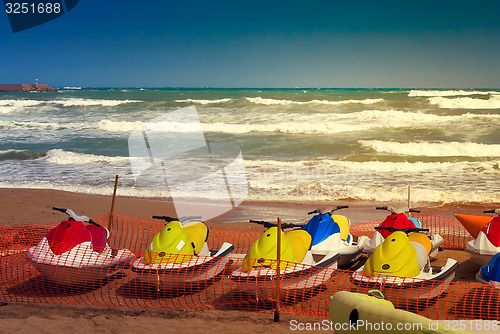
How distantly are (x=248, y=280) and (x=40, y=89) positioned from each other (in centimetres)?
11232

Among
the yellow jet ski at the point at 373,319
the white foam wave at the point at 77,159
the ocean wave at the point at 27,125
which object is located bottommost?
the white foam wave at the point at 77,159

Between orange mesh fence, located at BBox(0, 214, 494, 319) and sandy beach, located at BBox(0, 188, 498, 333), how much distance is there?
12.6 inches

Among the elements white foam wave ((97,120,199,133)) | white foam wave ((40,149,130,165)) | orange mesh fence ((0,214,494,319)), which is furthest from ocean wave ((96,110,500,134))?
orange mesh fence ((0,214,494,319))

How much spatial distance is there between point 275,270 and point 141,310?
1.67m

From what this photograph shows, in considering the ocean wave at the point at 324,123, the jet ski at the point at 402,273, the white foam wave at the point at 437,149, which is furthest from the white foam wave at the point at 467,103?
the jet ski at the point at 402,273

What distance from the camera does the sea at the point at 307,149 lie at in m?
14.9

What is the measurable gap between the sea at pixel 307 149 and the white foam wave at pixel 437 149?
5cm

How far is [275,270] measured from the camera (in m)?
6.13

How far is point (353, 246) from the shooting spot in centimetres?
775

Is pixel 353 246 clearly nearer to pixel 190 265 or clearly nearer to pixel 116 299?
pixel 190 265

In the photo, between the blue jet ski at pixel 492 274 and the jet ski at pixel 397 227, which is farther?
the jet ski at pixel 397 227

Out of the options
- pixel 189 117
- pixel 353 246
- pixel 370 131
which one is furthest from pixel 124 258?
pixel 189 117

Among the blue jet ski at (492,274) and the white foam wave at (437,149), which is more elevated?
the blue jet ski at (492,274)

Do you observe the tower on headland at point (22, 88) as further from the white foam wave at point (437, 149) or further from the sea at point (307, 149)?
the white foam wave at point (437, 149)
